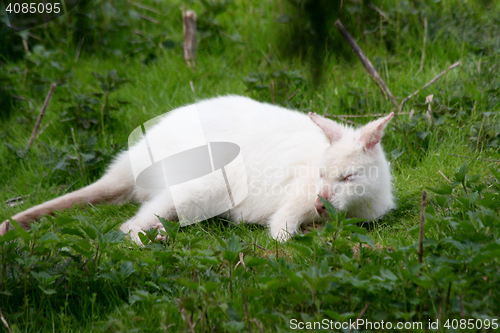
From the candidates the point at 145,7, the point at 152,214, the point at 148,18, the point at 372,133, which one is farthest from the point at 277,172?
the point at 145,7

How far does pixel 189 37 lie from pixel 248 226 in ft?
10.1

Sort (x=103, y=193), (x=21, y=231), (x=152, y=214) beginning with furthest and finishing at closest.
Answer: (x=103, y=193)
(x=152, y=214)
(x=21, y=231)

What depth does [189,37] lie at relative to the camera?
5.80 metres

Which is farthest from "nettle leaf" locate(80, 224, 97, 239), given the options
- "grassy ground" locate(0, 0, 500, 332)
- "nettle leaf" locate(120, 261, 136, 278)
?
"nettle leaf" locate(120, 261, 136, 278)

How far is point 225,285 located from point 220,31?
4.30 m

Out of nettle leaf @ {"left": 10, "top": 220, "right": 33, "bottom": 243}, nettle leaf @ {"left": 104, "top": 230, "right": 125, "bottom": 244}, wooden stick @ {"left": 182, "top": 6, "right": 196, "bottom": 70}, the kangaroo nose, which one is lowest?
the kangaroo nose

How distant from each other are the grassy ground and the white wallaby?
0.58 ft

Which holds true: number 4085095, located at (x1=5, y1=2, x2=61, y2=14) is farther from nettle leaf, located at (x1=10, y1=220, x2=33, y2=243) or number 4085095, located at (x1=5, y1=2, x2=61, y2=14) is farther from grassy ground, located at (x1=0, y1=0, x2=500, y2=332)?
nettle leaf, located at (x1=10, y1=220, x2=33, y2=243)

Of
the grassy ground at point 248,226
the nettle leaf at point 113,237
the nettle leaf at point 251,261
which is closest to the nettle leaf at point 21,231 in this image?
the grassy ground at point 248,226

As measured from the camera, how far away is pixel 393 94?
4.80 meters

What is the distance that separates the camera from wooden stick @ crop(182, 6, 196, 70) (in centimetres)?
572

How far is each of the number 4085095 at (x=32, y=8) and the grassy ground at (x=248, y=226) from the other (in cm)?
35

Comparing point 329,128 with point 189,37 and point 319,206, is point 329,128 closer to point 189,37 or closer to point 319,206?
point 319,206

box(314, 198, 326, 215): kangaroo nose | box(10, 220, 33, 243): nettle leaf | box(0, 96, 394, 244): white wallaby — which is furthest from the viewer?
box(0, 96, 394, 244): white wallaby
